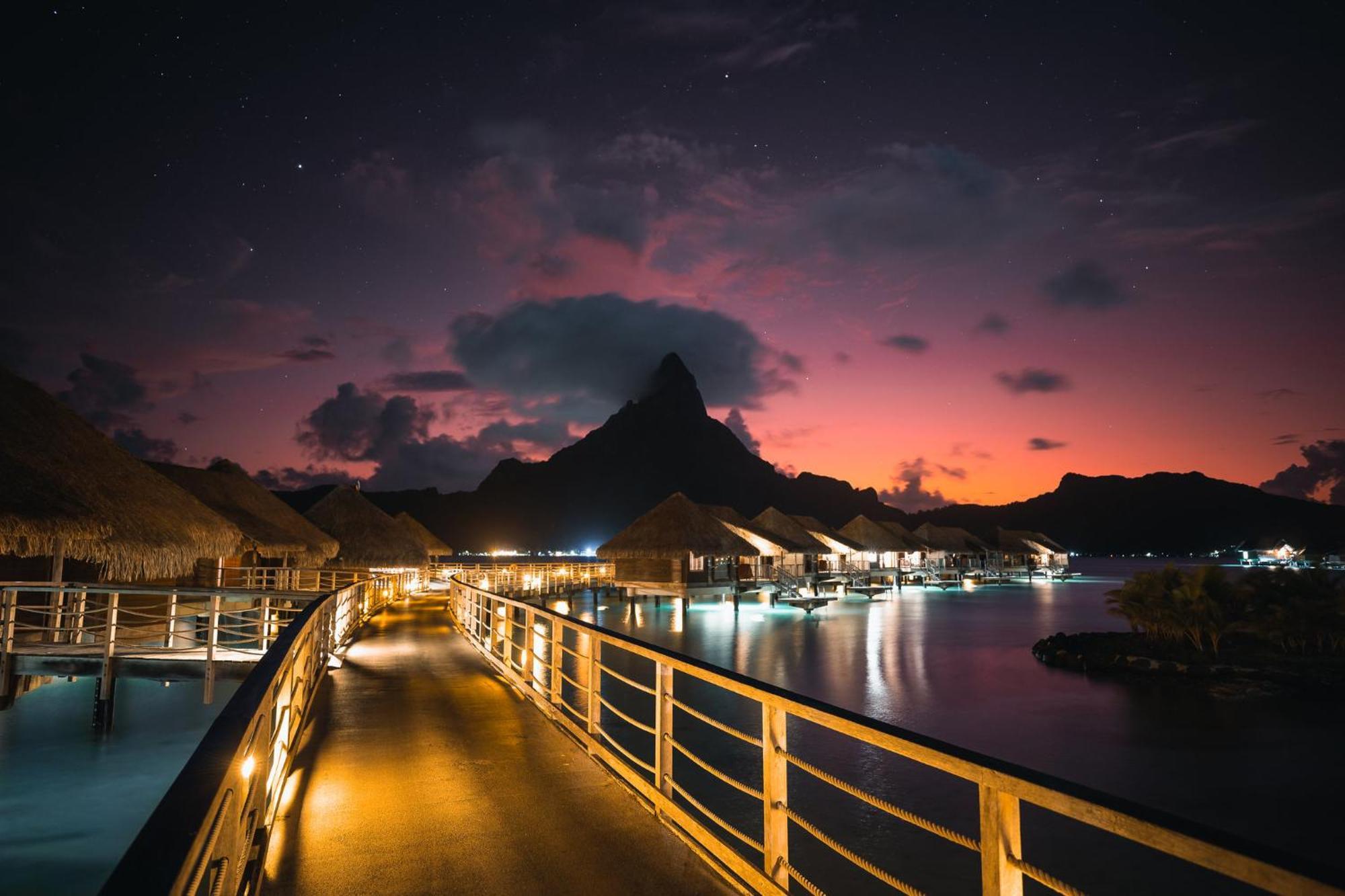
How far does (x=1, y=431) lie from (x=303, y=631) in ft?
38.7

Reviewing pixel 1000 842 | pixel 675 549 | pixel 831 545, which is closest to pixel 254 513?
pixel 675 549

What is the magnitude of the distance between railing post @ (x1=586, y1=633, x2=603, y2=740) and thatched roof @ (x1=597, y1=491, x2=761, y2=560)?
2961cm

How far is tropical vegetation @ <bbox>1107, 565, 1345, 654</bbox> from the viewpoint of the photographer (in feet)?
67.5

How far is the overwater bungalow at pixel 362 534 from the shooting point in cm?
3089

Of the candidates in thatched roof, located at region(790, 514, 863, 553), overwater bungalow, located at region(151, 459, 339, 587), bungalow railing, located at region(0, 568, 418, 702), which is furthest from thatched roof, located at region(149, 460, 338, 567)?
thatched roof, located at region(790, 514, 863, 553)

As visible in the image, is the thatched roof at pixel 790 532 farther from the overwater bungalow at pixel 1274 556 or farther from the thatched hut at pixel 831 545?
the overwater bungalow at pixel 1274 556

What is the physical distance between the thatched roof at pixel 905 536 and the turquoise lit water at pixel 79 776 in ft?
181

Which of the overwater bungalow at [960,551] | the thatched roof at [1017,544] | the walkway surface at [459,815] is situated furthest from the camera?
the thatched roof at [1017,544]

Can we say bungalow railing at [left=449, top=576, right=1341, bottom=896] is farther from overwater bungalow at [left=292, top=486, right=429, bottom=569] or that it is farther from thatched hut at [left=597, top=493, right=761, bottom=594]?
thatched hut at [left=597, top=493, right=761, bottom=594]

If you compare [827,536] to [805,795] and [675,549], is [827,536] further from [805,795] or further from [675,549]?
[805,795]

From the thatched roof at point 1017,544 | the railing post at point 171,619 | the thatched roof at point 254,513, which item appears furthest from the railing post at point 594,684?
the thatched roof at point 1017,544

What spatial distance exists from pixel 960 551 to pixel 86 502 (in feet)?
230

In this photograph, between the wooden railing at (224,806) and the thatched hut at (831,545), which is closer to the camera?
the wooden railing at (224,806)

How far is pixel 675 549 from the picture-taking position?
3553cm
